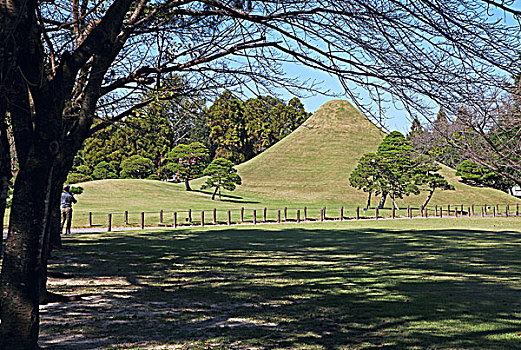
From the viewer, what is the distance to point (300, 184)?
246ft

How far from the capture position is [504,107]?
1628cm

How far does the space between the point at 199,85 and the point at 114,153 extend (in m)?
54.5

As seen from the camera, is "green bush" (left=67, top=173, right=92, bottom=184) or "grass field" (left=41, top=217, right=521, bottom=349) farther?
"green bush" (left=67, top=173, right=92, bottom=184)

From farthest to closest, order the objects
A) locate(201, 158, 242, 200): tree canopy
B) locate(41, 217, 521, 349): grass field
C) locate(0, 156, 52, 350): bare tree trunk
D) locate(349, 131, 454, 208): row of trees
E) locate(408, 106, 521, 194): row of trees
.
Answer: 1. locate(201, 158, 242, 200): tree canopy
2. locate(349, 131, 454, 208): row of trees
3. locate(408, 106, 521, 194): row of trees
4. locate(41, 217, 521, 349): grass field
5. locate(0, 156, 52, 350): bare tree trunk

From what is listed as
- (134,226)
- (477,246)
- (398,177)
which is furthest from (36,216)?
(398,177)

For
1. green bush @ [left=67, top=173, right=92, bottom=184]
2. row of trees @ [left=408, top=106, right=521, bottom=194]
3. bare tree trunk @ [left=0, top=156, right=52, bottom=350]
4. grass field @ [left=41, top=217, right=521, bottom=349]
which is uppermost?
green bush @ [left=67, top=173, right=92, bottom=184]

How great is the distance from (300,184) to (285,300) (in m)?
66.3

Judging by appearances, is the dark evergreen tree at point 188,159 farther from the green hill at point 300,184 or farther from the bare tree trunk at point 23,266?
the bare tree trunk at point 23,266

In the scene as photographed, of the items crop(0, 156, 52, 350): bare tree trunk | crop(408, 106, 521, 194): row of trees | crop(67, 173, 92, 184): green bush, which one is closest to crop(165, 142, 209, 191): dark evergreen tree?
crop(67, 173, 92, 184): green bush

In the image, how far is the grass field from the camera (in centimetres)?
632

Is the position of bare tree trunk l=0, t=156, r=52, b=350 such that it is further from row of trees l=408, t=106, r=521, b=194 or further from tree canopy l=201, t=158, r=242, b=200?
tree canopy l=201, t=158, r=242, b=200

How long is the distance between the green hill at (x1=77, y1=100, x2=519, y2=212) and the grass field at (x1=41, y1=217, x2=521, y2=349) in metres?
31.3

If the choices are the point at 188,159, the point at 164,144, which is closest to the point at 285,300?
the point at 188,159

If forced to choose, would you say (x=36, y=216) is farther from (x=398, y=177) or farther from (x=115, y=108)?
(x=398, y=177)
